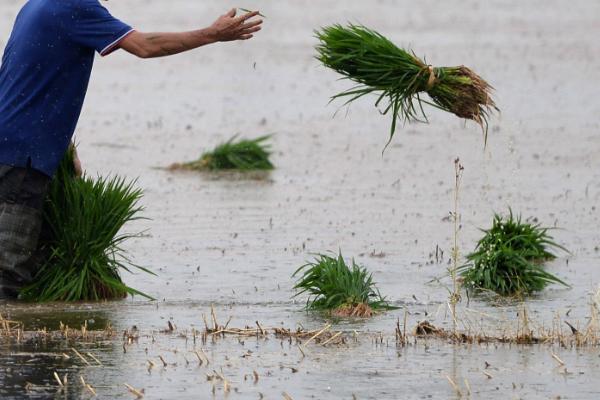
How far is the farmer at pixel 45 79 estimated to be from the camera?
26.0ft

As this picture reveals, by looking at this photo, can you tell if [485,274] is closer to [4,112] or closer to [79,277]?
[79,277]

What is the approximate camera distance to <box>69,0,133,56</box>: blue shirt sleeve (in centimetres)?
793

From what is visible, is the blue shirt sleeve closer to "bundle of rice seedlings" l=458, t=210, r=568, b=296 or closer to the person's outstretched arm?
the person's outstretched arm

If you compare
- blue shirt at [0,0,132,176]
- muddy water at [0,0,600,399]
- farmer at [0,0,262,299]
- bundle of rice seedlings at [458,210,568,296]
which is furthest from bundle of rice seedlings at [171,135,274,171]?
blue shirt at [0,0,132,176]

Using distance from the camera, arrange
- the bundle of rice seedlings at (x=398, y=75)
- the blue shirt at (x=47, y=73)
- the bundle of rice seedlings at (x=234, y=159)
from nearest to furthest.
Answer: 1. the blue shirt at (x=47, y=73)
2. the bundle of rice seedlings at (x=398, y=75)
3. the bundle of rice seedlings at (x=234, y=159)

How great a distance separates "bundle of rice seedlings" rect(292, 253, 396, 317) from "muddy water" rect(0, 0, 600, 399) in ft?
0.54

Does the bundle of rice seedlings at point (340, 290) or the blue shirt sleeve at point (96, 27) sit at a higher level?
the blue shirt sleeve at point (96, 27)

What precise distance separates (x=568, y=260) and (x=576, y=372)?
339cm

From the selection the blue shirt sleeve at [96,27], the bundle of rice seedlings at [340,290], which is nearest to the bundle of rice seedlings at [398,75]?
the bundle of rice seedlings at [340,290]

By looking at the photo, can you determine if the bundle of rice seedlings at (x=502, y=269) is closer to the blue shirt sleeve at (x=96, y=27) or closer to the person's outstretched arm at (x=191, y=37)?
the person's outstretched arm at (x=191, y=37)

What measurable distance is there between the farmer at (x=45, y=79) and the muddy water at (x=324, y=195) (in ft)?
1.95

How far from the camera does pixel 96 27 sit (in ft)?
26.1

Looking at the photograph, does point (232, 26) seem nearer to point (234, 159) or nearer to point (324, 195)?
point (324, 195)

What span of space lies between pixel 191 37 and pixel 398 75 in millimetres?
1370
